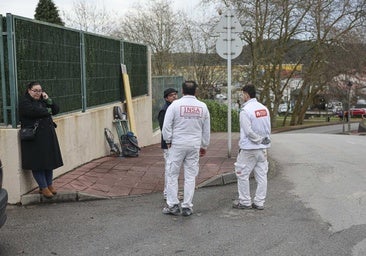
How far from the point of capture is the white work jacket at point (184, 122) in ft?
19.4

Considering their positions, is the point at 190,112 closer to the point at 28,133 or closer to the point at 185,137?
the point at 185,137

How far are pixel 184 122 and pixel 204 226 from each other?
48.7 inches

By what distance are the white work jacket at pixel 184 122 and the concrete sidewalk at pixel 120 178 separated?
162cm

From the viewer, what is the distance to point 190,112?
5.93 meters

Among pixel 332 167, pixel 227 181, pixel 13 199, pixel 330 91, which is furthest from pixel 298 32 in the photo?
pixel 13 199

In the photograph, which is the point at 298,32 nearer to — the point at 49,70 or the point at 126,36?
the point at 126,36

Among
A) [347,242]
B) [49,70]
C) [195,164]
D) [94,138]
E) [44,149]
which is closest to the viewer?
[347,242]

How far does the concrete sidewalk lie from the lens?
22.5 feet

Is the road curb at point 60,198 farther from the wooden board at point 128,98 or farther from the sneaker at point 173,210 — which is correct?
the wooden board at point 128,98

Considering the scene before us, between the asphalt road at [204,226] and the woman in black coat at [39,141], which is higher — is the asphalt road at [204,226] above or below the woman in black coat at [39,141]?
below

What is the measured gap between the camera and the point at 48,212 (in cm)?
623

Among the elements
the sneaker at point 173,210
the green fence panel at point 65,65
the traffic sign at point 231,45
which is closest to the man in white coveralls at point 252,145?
the sneaker at point 173,210

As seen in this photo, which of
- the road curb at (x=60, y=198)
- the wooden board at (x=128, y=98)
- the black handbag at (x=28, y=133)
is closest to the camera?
the black handbag at (x=28, y=133)

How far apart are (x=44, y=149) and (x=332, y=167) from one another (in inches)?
232
